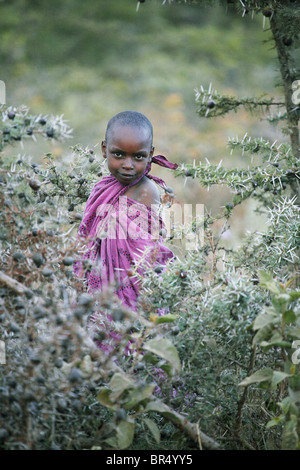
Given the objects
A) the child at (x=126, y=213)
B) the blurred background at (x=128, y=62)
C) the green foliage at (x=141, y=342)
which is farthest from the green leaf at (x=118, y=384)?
the blurred background at (x=128, y=62)

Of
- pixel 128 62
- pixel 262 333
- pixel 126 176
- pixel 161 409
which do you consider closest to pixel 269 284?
pixel 262 333

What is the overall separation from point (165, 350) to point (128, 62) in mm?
13384

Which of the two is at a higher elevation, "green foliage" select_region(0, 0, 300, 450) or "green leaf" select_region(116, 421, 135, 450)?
"green foliage" select_region(0, 0, 300, 450)

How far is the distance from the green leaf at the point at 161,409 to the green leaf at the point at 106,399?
14 cm

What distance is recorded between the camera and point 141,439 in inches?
106

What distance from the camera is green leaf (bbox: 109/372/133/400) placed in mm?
2264

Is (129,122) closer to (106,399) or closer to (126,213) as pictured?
(126,213)

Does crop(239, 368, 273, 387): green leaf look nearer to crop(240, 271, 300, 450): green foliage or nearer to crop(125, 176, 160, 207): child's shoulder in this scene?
crop(240, 271, 300, 450): green foliage

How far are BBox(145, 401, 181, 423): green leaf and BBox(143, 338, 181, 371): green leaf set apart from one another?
190 mm

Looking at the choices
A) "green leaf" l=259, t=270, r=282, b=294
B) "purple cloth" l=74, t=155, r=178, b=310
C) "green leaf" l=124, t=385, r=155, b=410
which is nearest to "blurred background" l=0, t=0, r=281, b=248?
"purple cloth" l=74, t=155, r=178, b=310

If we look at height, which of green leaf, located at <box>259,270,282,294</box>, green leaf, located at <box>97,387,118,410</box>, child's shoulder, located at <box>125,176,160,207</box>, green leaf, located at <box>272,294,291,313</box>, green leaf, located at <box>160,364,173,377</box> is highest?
child's shoulder, located at <box>125,176,160,207</box>

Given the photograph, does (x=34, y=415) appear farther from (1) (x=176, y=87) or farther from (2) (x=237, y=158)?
Answer: (1) (x=176, y=87)

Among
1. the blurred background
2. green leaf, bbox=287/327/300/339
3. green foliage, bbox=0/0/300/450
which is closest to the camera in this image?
green foliage, bbox=0/0/300/450

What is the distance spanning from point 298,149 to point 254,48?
12931mm
